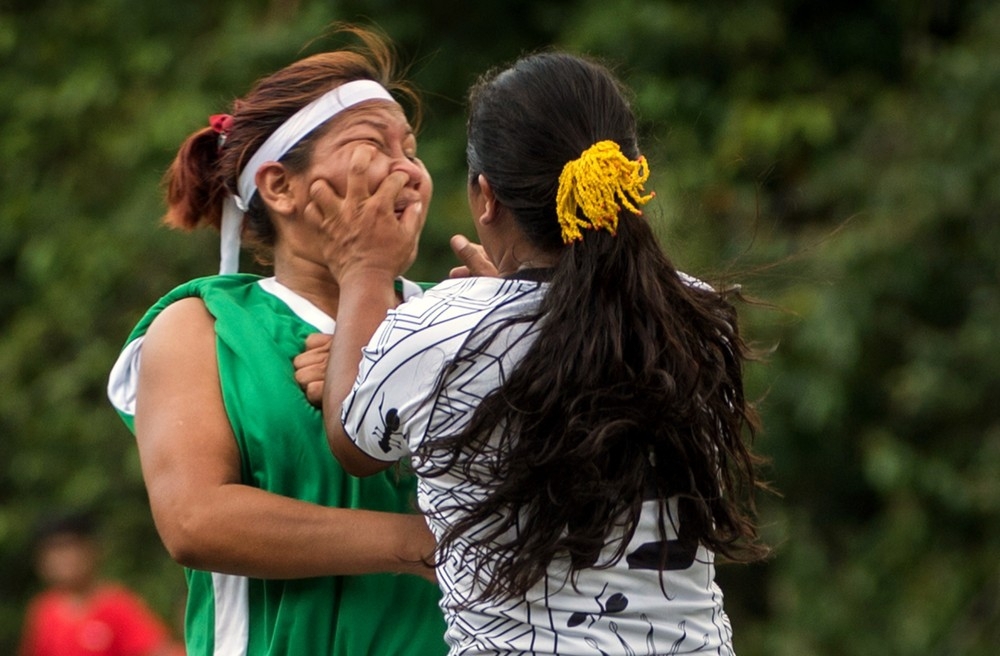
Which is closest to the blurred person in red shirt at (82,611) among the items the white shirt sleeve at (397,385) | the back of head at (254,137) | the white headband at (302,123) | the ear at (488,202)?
the back of head at (254,137)

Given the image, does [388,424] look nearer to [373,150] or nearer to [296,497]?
[296,497]

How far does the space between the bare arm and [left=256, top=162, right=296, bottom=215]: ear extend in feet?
1.11

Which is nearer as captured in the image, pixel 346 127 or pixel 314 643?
pixel 314 643

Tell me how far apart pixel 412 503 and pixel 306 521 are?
19 cm

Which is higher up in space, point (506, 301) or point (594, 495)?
point (506, 301)

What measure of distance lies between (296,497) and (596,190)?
0.67m

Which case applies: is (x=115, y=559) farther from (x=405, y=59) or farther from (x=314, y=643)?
(x=314, y=643)

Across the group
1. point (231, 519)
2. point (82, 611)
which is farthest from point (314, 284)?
point (82, 611)

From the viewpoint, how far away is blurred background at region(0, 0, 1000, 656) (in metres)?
5.24

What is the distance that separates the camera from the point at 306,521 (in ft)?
6.25

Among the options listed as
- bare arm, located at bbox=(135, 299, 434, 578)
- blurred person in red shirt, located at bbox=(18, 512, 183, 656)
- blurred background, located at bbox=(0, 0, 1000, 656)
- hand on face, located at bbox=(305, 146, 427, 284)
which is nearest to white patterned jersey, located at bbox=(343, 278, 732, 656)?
bare arm, located at bbox=(135, 299, 434, 578)

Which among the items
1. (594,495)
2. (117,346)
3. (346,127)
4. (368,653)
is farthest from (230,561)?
(117,346)

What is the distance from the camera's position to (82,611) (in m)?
5.80

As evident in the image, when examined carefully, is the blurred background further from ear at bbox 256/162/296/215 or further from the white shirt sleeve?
the white shirt sleeve
